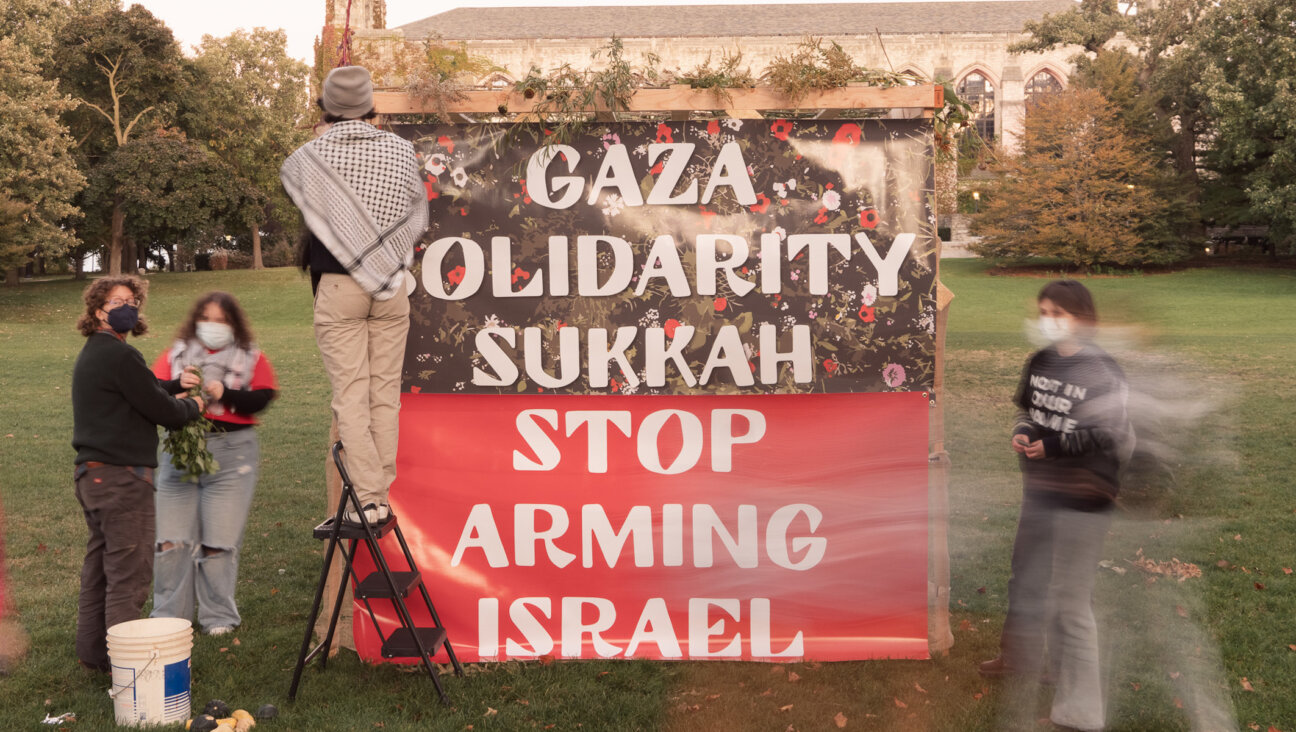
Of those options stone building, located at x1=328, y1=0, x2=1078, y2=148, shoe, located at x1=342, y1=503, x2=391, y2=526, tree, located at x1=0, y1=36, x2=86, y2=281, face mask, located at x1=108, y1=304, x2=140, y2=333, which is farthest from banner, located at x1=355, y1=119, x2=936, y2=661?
stone building, located at x1=328, y1=0, x2=1078, y2=148

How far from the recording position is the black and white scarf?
4.64 m

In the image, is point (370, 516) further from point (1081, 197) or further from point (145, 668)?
point (1081, 197)

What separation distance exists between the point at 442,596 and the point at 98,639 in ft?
5.53

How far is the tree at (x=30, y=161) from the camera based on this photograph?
3148 centimetres

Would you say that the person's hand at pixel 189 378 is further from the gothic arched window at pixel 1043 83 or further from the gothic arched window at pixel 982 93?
the gothic arched window at pixel 1043 83

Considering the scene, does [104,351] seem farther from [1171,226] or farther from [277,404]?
[1171,226]

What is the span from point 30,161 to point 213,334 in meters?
32.3

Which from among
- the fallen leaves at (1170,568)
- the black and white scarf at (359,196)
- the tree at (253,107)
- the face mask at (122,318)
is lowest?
the fallen leaves at (1170,568)

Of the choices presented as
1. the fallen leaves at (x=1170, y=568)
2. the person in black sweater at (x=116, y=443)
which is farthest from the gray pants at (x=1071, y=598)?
the person in black sweater at (x=116, y=443)

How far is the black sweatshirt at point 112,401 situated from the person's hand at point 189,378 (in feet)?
1.42

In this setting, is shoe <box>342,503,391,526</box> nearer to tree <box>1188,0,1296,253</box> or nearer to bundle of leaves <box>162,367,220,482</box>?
bundle of leaves <box>162,367,220,482</box>

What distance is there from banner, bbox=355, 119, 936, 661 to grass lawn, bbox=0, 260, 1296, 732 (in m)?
0.37

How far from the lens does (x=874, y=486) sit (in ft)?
17.7

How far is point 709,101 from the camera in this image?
5.31m
